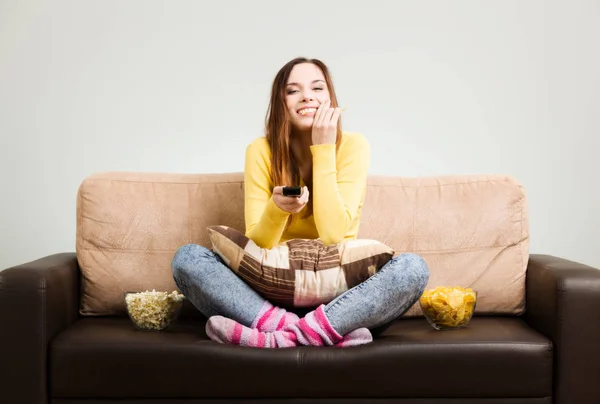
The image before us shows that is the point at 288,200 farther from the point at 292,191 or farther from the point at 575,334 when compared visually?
the point at 575,334

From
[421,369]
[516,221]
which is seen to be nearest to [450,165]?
[516,221]

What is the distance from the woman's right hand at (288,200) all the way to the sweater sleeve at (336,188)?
0.36ft

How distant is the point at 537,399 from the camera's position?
215cm

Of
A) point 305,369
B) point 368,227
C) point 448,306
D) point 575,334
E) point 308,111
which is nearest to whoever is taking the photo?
point 305,369

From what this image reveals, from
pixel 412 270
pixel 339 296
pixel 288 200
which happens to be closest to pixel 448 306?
pixel 412 270

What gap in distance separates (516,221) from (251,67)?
1.50 m

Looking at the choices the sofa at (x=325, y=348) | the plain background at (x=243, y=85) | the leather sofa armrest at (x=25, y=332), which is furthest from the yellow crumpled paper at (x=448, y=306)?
the plain background at (x=243, y=85)

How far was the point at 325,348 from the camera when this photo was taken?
6.90 feet

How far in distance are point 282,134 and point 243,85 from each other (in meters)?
1.06

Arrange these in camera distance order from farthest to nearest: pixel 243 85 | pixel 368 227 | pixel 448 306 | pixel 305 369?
pixel 243 85
pixel 368 227
pixel 448 306
pixel 305 369

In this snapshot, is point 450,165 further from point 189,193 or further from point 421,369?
point 421,369

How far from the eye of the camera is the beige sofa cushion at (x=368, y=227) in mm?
2617

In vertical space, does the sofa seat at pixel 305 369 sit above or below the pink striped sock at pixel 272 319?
below

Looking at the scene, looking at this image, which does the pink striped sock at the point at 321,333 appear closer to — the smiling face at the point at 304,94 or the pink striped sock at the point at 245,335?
the pink striped sock at the point at 245,335
